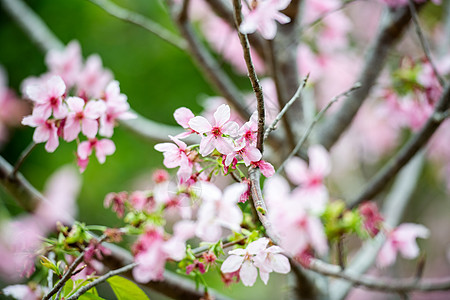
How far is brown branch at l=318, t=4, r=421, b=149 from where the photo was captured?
75cm

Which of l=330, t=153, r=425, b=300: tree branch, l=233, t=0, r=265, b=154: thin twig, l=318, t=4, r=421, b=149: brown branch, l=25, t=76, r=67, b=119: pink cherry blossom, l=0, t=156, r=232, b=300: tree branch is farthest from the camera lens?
l=330, t=153, r=425, b=300: tree branch

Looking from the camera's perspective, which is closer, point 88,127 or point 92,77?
point 88,127

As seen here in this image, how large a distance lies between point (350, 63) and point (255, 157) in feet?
3.77

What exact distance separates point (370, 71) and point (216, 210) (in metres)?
0.53

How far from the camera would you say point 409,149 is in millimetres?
691

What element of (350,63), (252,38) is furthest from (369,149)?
(252,38)

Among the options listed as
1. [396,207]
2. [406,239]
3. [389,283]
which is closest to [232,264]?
[389,283]

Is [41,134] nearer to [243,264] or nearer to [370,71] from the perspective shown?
[243,264]

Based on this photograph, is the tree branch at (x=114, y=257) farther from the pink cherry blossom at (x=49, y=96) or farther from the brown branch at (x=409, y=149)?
the brown branch at (x=409, y=149)

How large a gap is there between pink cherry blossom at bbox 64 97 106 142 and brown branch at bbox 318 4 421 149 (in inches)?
19.3

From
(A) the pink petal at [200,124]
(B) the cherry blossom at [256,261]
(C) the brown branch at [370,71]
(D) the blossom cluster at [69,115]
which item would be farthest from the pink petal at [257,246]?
(C) the brown branch at [370,71]

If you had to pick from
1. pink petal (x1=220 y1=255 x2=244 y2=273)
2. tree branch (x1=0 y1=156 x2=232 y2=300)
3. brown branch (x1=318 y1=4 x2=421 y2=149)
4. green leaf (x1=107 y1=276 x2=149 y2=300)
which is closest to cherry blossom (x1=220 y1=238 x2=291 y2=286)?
pink petal (x1=220 y1=255 x2=244 y2=273)

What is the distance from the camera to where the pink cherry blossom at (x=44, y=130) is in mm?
453

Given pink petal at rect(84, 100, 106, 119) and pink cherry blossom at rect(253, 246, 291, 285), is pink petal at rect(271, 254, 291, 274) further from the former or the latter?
pink petal at rect(84, 100, 106, 119)
